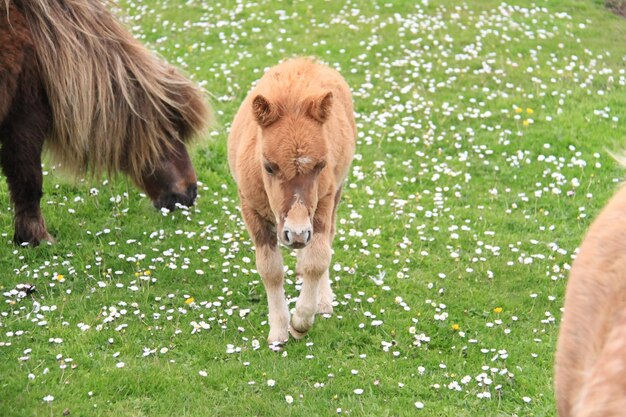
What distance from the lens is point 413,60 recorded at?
538 inches

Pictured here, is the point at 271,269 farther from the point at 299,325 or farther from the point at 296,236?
the point at 296,236

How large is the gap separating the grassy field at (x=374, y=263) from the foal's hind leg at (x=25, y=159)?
301mm

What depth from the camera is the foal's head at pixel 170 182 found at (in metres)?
8.95

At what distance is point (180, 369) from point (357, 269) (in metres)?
2.34

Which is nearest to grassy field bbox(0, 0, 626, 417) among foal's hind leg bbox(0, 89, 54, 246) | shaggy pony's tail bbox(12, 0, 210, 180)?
foal's hind leg bbox(0, 89, 54, 246)

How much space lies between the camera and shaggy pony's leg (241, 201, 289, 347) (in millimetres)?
6184

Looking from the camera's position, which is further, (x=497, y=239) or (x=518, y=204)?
(x=518, y=204)

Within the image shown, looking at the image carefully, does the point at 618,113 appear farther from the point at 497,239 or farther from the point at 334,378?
the point at 334,378

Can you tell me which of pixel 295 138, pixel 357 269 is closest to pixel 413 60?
pixel 357 269

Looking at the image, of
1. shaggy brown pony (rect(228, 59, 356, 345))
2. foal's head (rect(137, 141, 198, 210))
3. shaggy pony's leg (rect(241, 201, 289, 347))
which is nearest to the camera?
shaggy brown pony (rect(228, 59, 356, 345))

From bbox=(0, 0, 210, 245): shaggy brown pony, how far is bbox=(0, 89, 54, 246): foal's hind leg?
1 centimetres

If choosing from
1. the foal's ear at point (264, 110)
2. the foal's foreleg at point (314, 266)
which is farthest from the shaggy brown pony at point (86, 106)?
the foal's ear at point (264, 110)

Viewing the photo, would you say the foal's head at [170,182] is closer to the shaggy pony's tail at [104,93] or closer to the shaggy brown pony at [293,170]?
the shaggy pony's tail at [104,93]

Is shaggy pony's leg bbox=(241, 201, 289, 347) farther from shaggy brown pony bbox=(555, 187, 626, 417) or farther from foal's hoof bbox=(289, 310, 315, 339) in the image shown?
shaggy brown pony bbox=(555, 187, 626, 417)
